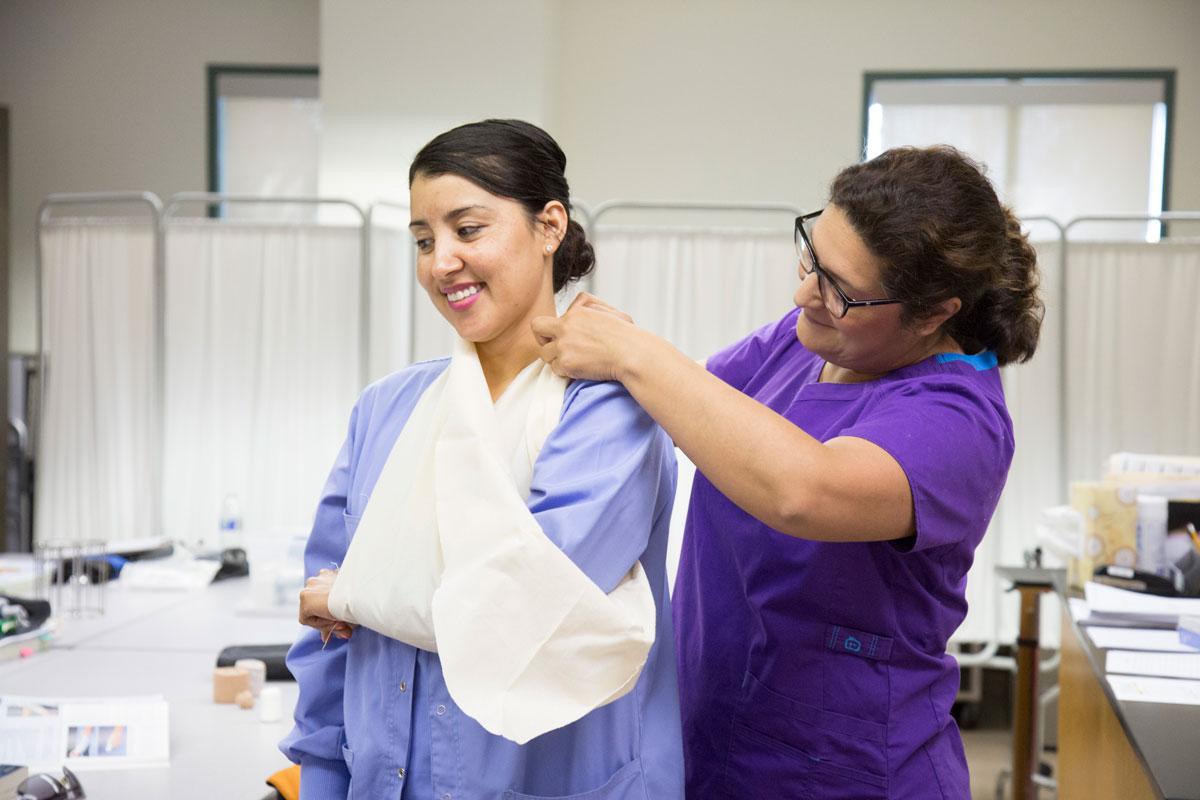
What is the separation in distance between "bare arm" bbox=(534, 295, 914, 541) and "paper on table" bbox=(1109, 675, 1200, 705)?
0.80m

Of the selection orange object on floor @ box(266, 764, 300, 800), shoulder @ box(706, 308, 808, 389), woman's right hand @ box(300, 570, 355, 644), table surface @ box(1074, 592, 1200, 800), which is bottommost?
orange object on floor @ box(266, 764, 300, 800)

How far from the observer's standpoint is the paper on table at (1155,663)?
1882mm

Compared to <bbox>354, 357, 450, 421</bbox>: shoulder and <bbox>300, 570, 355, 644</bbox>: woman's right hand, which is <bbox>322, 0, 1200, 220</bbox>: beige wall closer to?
<bbox>354, 357, 450, 421</bbox>: shoulder

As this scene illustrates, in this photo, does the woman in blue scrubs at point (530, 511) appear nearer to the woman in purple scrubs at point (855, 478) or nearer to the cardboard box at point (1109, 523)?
the woman in purple scrubs at point (855, 478)

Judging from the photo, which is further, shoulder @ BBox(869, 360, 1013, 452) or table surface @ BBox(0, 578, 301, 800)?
table surface @ BBox(0, 578, 301, 800)

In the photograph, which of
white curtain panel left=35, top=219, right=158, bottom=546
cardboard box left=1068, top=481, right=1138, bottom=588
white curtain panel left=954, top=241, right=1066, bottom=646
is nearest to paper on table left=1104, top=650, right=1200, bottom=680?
cardboard box left=1068, top=481, right=1138, bottom=588

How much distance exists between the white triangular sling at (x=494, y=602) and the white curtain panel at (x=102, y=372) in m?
3.30

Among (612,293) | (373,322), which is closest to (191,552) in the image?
(373,322)

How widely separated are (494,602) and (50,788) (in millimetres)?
831

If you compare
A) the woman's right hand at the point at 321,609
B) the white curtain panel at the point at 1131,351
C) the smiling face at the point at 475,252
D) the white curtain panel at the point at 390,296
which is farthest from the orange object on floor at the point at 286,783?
the white curtain panel at the point at 1131,351

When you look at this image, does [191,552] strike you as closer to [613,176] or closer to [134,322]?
[134,322]

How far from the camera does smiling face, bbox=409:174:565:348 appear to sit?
1222 millimetres

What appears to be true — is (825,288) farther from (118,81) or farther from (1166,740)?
(118,81)

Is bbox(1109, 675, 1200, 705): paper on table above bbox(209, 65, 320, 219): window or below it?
below
